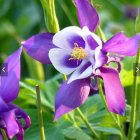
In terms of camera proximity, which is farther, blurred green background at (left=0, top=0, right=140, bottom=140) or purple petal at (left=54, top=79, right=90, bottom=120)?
blurred green background at (left=0, top=0, right=140, bottom=140)

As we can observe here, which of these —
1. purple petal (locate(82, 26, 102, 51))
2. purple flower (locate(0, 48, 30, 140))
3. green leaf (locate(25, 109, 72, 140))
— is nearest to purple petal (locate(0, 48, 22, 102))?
purple flower (locate(0, 48, 30, 140))

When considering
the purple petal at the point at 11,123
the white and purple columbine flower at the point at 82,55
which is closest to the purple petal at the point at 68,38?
the white and purple columbine flower at the point at 82,55

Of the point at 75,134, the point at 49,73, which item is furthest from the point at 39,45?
the point at 49,73

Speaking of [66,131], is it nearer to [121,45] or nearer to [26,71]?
[121,45]

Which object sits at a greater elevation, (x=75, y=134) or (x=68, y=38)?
(x=68, y=38)

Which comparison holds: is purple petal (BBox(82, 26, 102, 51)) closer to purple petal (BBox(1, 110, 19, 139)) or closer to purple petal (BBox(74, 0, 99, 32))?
purple petal (BBox(74, 0, 99, 32))

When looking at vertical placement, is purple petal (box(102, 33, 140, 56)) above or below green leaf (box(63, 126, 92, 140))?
above

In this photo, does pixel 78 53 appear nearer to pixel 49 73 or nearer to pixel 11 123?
pixel 11 123
